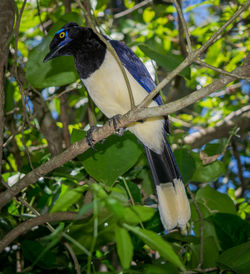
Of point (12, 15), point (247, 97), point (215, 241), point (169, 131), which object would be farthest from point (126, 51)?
point (247, 97)

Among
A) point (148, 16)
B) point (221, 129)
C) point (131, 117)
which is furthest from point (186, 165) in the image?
point (148, 16)

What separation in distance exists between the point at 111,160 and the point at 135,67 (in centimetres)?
91

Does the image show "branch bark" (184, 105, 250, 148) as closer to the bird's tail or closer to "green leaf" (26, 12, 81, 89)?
the bird's tail

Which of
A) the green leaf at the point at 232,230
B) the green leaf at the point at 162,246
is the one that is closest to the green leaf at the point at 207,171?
the green leaf at the point at 232,230

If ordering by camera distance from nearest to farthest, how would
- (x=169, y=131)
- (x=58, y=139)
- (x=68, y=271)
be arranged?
(x=68, y=271) → (x=169, y=131) → (x=58, y=139)

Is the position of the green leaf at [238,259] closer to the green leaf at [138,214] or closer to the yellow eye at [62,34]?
the green leaf at [138,214]

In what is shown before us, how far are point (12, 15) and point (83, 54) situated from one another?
57 cm

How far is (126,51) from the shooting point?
2.96m

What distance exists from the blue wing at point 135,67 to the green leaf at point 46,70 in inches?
15.5

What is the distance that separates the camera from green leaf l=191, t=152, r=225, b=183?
9.42 ft

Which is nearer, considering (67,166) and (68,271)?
(68,271)

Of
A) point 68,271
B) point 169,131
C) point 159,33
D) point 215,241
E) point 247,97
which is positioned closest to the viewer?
point 215,241

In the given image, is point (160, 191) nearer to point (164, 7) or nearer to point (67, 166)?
point (67, 166)

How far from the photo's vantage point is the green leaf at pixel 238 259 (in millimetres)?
1959
